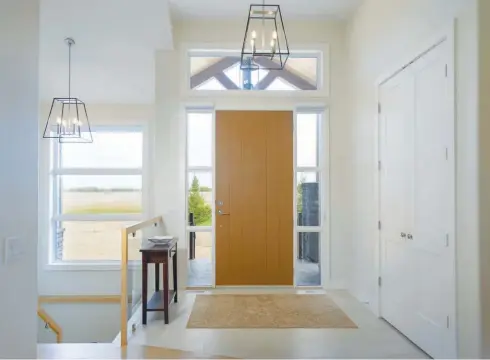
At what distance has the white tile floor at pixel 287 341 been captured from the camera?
10.3ft

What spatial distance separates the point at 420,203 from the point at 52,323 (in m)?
5.35

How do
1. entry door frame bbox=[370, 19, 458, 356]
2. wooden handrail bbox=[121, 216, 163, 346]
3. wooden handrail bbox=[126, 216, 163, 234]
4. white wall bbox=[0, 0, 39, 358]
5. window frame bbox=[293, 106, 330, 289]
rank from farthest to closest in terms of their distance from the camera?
1. window frame bbox=[293, 106, 330, 289]
2. wooden handrail bbox=[126, 216, 163, 234]
3. wooden handrail bbox=[121, 216, 163, 346]
4. entry door frame bbox=[370, 19, 458, 356]
5. white wall bbox=[0, 0, 39, 358]

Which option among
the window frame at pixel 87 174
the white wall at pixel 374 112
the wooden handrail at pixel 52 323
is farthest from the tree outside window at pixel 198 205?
the wooden handrail at pixel 52 323

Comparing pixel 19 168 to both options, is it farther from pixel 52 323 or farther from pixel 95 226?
pixel 52 323

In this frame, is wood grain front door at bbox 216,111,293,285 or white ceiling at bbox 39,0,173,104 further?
wood grain front door at bbox 216,111,293,285

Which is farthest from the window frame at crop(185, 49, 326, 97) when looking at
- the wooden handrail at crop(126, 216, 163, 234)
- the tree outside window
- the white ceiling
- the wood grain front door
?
the wooden handrail at crop(126, 216, 163, 234)

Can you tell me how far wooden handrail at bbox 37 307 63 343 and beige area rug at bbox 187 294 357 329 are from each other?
2.55 m

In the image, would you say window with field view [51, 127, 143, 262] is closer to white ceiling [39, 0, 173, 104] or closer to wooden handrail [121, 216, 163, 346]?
white ceiling [39, 0, 173, 104]

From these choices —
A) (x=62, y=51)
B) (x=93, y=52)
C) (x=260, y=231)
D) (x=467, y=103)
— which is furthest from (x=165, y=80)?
(x=467, y=103)

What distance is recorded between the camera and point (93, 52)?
5.07 meters

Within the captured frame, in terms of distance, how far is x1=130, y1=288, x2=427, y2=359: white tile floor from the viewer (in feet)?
10.3

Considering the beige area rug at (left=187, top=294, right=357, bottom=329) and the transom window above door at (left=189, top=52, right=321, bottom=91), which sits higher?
the transom window above door at (left=189, top=52, right=321, bottom=91)

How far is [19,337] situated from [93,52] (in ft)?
13.7

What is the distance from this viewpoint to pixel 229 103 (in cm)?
517
